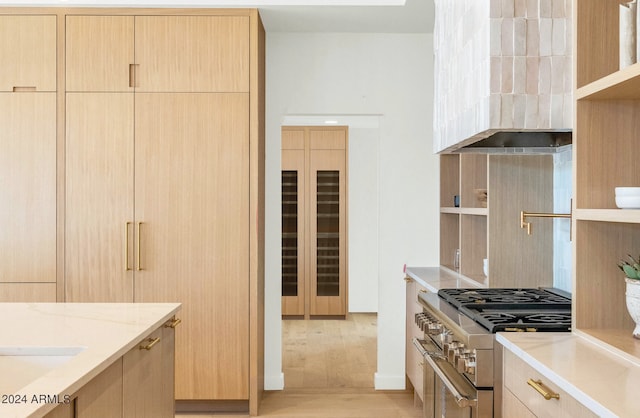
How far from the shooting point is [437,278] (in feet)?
11.7

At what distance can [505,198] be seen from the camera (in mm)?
3090

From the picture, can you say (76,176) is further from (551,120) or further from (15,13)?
(551,120)

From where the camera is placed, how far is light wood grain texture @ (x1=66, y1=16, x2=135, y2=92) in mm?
3604

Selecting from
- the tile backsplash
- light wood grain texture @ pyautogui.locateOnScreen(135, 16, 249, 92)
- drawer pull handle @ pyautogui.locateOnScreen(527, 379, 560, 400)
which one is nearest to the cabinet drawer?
drawer pull handle @ pyautogui.locateOnScreen(527, 379, 560, 400)

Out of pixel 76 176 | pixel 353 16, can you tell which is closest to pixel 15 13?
pixel 76 176

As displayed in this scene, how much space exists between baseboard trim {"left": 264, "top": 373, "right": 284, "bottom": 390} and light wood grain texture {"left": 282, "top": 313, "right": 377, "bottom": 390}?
79 mm

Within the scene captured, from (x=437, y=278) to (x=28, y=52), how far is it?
9.27 ft

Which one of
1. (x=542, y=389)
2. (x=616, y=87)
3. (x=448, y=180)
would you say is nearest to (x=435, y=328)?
(x=542, y=389)

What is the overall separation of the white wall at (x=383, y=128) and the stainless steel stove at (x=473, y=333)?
1153 millimetres

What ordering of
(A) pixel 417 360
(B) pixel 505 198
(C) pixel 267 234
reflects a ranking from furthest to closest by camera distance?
(C) pixel 267 234 → (A) pixel 417 360 → (B) pixel 505 198

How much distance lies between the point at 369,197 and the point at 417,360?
3682 millimetres

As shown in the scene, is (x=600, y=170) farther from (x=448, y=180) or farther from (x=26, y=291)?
(x=26, y=291)

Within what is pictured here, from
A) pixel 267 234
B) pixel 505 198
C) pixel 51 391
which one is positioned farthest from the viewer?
pixel 267 234

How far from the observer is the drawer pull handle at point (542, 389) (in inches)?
61.1
